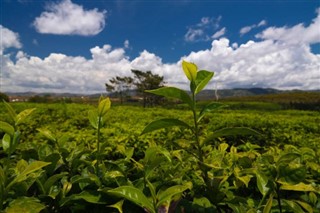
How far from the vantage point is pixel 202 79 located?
58.4 inches

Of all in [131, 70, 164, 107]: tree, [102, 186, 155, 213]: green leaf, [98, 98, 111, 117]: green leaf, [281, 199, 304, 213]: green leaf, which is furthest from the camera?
[131, 70, 164, 107]: tree

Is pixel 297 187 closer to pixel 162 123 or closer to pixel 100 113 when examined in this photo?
pixel 162 123

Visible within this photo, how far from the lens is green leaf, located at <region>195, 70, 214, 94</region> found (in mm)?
1475

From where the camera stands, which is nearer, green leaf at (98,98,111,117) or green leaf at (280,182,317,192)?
green leaf at (280,182,317,192)

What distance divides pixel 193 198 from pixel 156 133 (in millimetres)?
3252

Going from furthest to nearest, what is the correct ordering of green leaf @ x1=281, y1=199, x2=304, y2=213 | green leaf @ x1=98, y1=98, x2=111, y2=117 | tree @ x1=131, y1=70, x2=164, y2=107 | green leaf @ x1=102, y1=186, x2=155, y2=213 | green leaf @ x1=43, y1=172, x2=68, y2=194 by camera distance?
tree @ x1=131, y1=70, x2=164, y2=107 → green leaf @ x1=98, y1=98, x2=111, y2=117 → green leaf @ x1=43, y1=172, x2=68, y2=194 → green leaf @ x1=281, y1=199, x2=304, y2=213 → green leaf @ x1=102, y1=186, x2=155, y2=213

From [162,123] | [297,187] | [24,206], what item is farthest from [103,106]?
[297,187]

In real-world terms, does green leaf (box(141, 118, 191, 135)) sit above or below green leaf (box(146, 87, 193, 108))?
below

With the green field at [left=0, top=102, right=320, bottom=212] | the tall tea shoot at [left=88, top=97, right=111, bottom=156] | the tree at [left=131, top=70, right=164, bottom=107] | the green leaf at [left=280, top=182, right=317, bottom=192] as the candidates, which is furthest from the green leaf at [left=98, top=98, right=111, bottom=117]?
the tree at [left=131, top=70, right=164, bottom=107]

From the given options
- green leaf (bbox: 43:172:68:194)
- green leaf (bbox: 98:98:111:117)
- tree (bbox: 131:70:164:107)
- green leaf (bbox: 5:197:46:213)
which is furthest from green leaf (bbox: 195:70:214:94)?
tree (bbox: 131:70:164:107)

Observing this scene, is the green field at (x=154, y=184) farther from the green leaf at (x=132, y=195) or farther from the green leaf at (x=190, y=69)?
the green leaf at (x=190, y=69)

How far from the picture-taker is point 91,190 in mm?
1379

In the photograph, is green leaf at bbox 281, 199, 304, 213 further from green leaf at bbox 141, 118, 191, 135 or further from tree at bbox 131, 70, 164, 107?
tree at bbox 131, 70, 164, 107

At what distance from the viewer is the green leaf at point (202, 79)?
1.47 m
